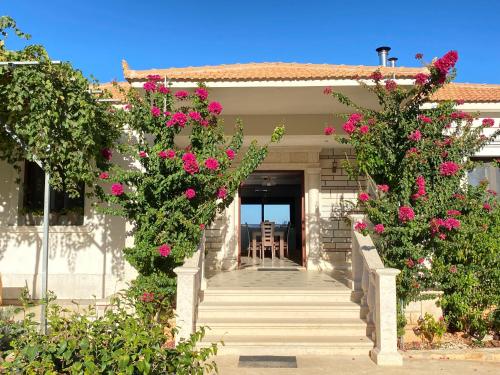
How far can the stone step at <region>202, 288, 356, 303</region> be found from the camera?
6.62 meters

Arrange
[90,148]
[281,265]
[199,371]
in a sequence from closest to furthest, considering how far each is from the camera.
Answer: [199,371], [90,148], [281,265]

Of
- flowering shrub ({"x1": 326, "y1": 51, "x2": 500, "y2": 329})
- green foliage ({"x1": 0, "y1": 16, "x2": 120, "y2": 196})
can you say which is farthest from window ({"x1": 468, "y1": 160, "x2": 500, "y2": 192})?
green foliage ({"x1": 0, "y1": 16, "x2": 120, "y2": 196})

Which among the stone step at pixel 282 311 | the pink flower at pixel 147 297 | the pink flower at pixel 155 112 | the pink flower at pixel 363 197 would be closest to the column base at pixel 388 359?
the stone step at pixel 282 311

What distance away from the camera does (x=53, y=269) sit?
8.17 m

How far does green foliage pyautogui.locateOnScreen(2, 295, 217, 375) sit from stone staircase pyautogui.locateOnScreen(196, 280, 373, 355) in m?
2.66

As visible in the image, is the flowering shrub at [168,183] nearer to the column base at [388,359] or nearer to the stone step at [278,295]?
the stone step at [278,295]

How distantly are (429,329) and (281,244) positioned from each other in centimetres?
643

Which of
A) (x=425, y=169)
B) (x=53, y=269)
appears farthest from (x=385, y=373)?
(x=53, y=269)

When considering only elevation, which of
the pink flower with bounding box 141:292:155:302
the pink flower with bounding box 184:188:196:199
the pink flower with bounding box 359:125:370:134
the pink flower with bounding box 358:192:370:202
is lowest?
the pink flower with bounding box 141:292:155:302

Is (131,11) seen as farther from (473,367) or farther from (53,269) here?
(473,367)

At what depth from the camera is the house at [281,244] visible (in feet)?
19.3

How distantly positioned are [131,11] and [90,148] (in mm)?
7219

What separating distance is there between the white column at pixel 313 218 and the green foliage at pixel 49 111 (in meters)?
4.98

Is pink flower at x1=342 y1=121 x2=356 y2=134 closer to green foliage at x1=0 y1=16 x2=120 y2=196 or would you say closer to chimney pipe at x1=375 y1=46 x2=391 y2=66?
green foliage at x1=0 y1=16 x2=120 y2=196
